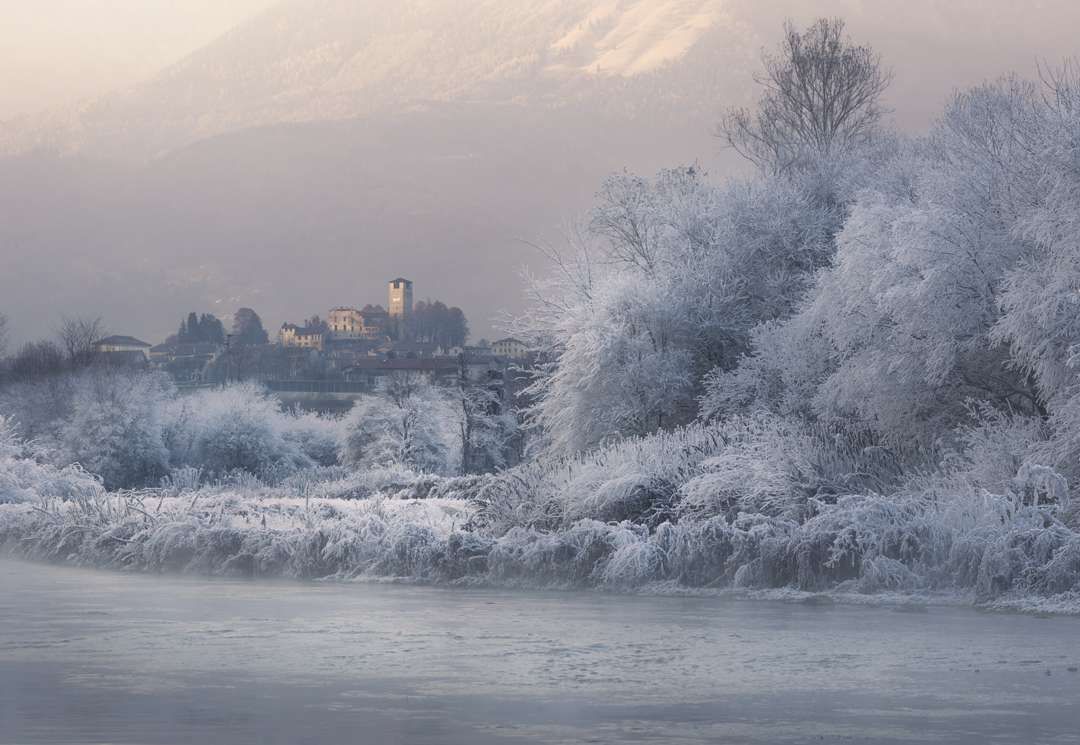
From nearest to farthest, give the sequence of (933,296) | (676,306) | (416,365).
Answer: (933,296)
(676,306)
(416,365)

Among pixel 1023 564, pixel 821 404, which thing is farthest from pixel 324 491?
pixel 1023 564

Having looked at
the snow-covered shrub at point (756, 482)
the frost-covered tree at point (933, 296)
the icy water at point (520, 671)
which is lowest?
the icy water at point (520, 671)

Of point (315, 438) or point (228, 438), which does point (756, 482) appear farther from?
point (315, 438)

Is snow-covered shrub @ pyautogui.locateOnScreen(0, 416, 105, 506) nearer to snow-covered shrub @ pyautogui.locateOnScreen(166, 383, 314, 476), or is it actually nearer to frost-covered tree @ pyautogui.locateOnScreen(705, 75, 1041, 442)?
frost-covered tree @ pyautogui.locateOnScreen(705, 75, 1041, 442)

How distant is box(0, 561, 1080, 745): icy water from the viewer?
10438 mm

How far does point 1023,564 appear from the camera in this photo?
64.5 feet

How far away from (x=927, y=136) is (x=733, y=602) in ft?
70.9

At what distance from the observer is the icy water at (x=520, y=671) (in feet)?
34.2

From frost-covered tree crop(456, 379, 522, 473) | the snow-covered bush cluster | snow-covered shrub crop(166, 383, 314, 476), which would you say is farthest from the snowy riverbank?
frost-covered tree crop(456, 379, 522, 473)

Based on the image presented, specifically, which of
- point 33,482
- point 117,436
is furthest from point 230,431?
point 33,482

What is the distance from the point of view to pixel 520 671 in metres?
13.4

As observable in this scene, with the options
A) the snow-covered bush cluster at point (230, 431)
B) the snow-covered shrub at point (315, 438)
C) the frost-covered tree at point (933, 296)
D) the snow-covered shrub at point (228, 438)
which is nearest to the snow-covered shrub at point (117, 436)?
the snow-covered bush cluster at point (230, 431)

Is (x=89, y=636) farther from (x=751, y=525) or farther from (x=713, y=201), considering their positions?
(x=713, y=201)

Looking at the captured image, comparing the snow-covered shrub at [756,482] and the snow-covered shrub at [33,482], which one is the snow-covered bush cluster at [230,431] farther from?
the snow-covered shrub at [756,482]
